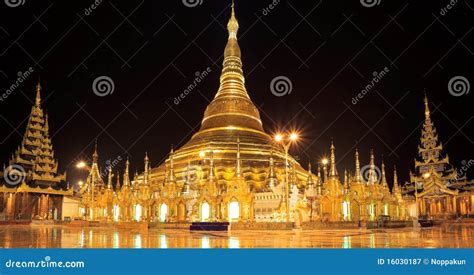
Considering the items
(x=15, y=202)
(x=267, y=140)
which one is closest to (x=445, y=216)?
(x=267, y=140)

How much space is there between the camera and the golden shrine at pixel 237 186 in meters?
28.0

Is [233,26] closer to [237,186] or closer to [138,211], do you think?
[138,211]

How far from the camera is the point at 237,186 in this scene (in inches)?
1125

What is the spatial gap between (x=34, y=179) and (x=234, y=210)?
96.7ft

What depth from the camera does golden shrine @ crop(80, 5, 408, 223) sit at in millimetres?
27984

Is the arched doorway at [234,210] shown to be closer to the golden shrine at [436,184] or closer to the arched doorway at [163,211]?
the arched doorway at [163,211]

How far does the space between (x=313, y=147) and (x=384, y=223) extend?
22565mm

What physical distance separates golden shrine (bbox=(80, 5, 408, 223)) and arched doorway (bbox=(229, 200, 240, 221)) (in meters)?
0.07

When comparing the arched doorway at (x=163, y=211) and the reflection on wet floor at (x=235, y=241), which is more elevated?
the arched doorway at (x=163, y=211)

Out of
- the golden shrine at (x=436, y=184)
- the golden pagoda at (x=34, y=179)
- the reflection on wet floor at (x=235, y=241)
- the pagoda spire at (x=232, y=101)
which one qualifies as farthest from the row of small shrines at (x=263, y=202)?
the golden pagoda at (x=34, y=179)

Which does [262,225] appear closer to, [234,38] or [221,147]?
[221,147]

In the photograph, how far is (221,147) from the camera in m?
40.8

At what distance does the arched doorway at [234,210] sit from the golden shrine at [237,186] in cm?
7

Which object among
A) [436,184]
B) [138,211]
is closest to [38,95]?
Result: [138,211]
